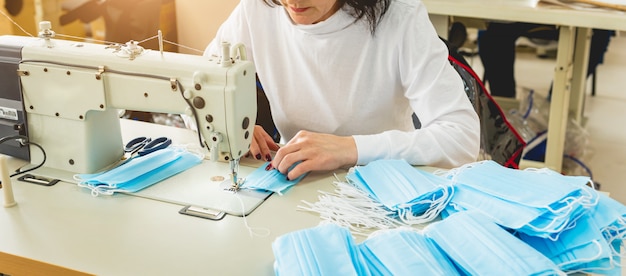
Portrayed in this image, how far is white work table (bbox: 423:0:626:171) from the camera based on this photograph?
8.02ft

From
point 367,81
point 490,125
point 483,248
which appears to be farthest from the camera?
point 490,125

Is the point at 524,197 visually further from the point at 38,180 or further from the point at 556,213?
the point at 38,180

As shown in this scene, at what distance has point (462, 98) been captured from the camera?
4.90ft

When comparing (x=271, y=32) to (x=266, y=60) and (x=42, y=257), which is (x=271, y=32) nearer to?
(x=266, y=60)

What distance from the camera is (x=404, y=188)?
1229 mm

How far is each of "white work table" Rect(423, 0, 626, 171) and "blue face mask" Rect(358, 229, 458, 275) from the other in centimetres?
170

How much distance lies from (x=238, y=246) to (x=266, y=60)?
70 cm

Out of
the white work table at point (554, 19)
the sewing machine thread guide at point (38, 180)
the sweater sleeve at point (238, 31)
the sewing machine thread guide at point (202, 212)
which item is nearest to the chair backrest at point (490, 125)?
the sweater sleeve at point (238, 31)

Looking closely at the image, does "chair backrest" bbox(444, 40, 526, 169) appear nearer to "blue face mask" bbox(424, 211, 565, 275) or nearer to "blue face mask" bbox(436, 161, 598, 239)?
"blue face mask" bbox(436, 161, 598, 239)

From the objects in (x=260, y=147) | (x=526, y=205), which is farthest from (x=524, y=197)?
(x=260, y=147)

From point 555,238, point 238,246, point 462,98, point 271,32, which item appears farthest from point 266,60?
point 555,238

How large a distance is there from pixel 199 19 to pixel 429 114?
1.47 meters

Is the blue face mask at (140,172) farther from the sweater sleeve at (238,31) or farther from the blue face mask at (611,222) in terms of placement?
the blue face mask at (611,222)

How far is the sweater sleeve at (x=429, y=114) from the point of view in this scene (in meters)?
1.40
